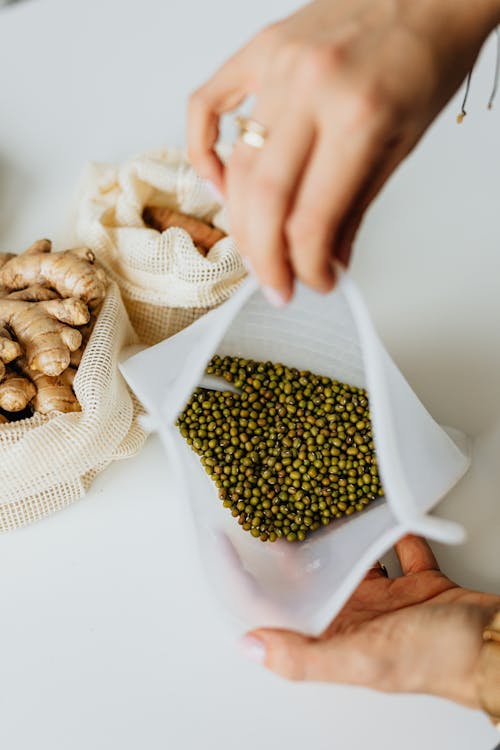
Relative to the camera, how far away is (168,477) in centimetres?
77

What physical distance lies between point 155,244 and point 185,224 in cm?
8

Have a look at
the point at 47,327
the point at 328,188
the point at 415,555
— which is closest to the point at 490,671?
the point at 415,555

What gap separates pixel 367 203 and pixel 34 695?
53 cm

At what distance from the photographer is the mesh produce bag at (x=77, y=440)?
67cm

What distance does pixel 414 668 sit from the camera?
0.57 metres

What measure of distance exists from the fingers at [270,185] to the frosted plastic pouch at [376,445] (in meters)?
0.06

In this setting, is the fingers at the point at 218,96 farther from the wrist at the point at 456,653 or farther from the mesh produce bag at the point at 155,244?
the wrist at the point at 456,653

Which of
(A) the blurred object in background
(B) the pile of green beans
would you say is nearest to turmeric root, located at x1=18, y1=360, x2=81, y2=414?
(B) the pile of green beans

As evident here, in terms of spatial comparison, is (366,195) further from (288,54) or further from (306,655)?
(306,655)

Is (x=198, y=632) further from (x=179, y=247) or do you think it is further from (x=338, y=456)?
(x=179, y=247)

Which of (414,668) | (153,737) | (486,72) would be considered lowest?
(153,737)

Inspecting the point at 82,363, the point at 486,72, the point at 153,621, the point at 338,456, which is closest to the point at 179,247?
the point at 82,363

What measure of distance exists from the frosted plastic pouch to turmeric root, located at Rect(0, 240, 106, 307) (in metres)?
0.10

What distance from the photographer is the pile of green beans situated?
68 centimetres
